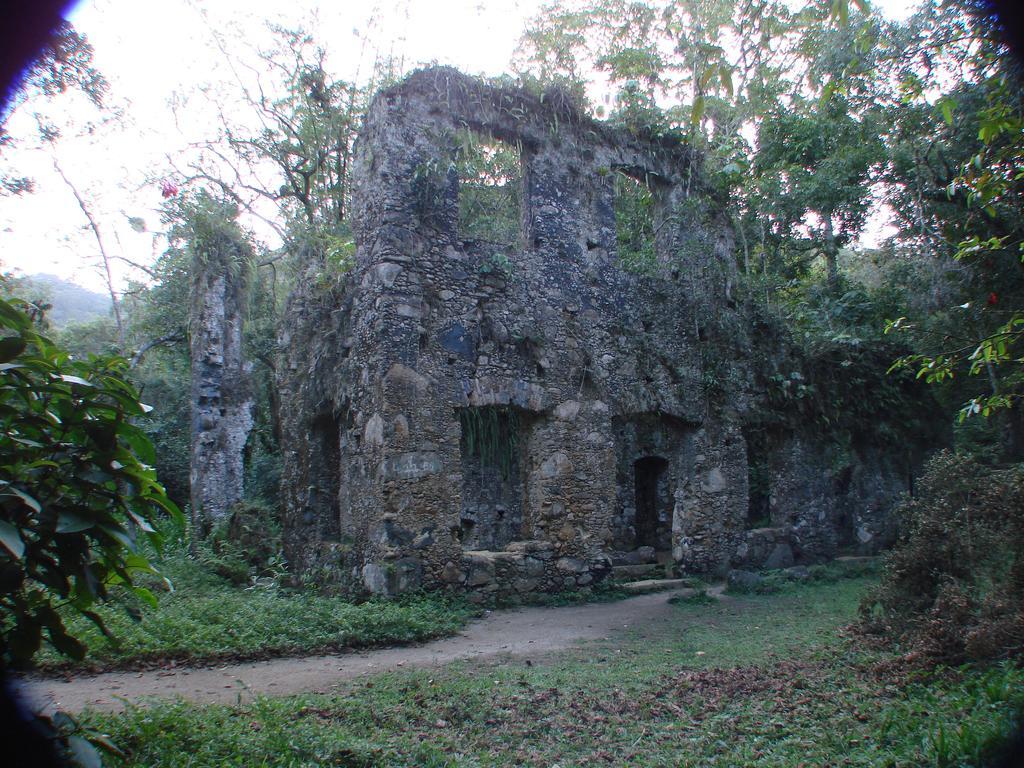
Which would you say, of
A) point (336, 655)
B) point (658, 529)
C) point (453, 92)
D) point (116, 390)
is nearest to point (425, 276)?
point (453, 92)

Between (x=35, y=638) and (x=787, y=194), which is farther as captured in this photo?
(x=787, y=194)

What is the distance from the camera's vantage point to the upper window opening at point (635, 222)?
11750mm

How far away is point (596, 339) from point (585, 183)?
2336 millimetres

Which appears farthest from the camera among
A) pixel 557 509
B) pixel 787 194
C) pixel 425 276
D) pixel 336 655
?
pixel 787 194

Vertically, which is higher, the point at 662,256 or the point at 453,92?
the point at 453,92

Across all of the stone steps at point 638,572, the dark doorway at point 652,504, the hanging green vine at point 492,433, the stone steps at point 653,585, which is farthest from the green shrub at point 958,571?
the dark doorway at point 652,504

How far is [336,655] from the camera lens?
6.20 meters

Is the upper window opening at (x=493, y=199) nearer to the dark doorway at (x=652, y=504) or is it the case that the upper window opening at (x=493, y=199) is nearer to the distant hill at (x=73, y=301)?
the dark doorway at (x=652, y=504)

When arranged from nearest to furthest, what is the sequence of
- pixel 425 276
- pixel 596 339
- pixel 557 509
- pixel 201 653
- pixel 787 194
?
pixel 201 653
pixel 425 276
pixel 557 509
pixel 596 339
pixel 787 194

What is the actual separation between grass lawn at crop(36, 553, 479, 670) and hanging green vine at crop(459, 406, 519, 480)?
9.84 ft

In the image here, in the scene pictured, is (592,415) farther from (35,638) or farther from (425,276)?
(35,638)

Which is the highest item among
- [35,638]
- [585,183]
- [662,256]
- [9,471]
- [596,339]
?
[585,183]

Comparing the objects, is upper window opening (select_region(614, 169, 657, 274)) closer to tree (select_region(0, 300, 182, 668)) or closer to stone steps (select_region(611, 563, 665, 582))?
stone steps (select_region(611, 563, 665, 582))


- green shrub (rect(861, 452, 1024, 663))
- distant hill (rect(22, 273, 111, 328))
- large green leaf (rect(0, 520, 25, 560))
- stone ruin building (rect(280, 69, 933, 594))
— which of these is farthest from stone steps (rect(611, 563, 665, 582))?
distant hill (rect(22, 273, 111, 328))
